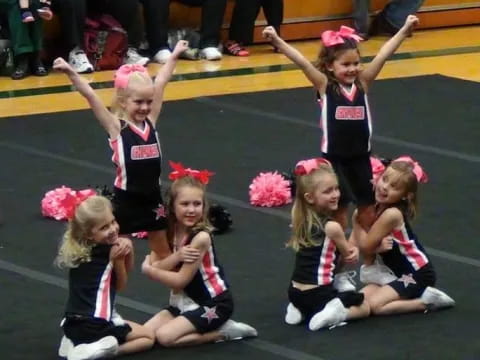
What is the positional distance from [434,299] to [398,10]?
662cm

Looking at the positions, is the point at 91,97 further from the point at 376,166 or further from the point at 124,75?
the point at 376,166

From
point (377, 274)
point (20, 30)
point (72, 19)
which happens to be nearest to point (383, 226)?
point (377, 274)

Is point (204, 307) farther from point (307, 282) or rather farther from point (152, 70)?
point (152, 70)

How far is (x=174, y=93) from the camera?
9.20 m

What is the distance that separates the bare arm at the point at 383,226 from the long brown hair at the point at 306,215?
252mm

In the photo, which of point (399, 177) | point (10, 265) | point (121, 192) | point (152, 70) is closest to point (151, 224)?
point (121, 192)

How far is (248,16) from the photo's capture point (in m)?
10.5

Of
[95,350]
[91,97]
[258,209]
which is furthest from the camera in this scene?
[258,209]

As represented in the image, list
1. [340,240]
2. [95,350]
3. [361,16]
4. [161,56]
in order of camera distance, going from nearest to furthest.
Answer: [95,350] < [340,240] < [161,56] < [361,16]

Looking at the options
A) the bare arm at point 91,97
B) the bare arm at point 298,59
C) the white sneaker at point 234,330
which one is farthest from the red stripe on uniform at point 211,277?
the bare arm at point 298,59

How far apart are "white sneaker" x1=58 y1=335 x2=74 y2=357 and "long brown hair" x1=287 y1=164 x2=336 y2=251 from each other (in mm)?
975

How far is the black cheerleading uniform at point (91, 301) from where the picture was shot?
463 cm

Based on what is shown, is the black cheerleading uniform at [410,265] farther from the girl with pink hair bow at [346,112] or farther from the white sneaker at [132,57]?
the white sneaker at [132,57]

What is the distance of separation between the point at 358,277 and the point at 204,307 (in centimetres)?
95
